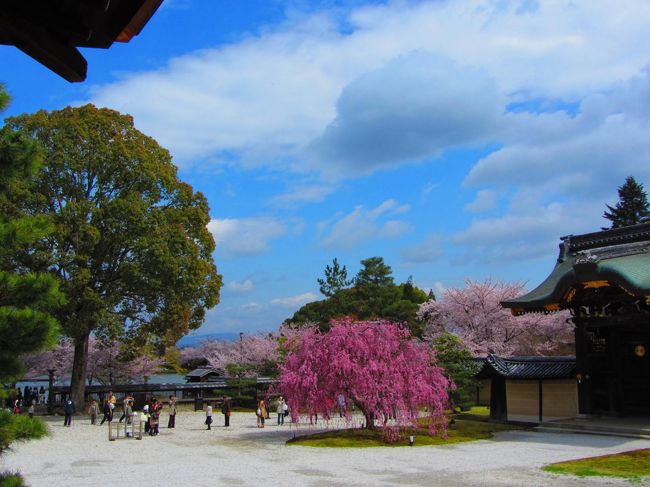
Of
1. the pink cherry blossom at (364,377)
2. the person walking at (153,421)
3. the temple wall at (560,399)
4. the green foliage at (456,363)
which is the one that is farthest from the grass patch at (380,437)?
the person walking at (153,421)

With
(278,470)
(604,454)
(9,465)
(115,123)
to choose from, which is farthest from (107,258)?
(604,454)

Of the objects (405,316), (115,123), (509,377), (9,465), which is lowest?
(9,465)

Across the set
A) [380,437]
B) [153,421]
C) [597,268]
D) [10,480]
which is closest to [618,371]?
[597,268]

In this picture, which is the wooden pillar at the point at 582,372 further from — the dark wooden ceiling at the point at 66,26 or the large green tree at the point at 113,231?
the dark wooden ceiling at the point at 66,26

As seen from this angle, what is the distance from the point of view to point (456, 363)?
26516 millimetres

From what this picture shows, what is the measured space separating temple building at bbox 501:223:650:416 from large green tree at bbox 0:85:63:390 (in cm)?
1895

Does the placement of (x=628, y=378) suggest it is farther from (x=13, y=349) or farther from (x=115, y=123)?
(x=115, y=123)

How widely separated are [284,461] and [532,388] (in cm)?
1390

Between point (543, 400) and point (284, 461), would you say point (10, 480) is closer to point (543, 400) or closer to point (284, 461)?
point (284, 461)

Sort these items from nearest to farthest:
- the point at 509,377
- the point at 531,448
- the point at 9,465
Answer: the point at 9,465 → the point at 531,448 → the point at 509,377

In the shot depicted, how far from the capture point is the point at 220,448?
19.1m

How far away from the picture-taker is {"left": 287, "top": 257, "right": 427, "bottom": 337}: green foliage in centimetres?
5106

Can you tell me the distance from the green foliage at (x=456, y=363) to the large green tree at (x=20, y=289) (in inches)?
825

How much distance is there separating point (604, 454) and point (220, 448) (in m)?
11.4
